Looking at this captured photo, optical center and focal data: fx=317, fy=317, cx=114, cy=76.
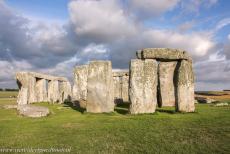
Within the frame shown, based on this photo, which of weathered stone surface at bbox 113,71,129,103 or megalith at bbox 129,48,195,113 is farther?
weathered stone surface at bbox 113,71,129,103

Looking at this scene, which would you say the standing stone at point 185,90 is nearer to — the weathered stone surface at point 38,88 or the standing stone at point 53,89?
the weathered stone surface at point 38,88

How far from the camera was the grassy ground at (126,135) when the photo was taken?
388 inches

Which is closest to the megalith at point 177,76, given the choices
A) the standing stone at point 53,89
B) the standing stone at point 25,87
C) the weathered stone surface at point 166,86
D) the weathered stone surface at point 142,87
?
the weathered stone surface at point 142,87

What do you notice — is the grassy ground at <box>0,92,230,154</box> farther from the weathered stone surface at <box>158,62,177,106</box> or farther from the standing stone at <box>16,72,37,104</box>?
the standing stone at <box>16,72,37,104</box>

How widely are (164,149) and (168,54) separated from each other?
9.10 m

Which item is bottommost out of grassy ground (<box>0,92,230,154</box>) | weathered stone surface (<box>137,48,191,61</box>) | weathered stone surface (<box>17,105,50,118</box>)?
grassy ground (<box>0,92,230,154</box>)

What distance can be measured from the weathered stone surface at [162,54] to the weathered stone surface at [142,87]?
51cm

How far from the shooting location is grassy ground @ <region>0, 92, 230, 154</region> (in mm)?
9859

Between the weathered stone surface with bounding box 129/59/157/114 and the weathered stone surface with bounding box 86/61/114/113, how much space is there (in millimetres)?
1804

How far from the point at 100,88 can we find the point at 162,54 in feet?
13.3

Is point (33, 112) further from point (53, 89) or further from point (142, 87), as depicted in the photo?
point (53, 89)

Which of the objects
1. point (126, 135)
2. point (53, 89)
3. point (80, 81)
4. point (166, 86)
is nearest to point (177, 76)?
point (166, 86)

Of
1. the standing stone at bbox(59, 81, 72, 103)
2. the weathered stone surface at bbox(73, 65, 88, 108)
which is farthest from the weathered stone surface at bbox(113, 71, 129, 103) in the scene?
the standing stone at bbox(59, 81, 72, 103)

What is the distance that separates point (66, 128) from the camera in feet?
44.3
